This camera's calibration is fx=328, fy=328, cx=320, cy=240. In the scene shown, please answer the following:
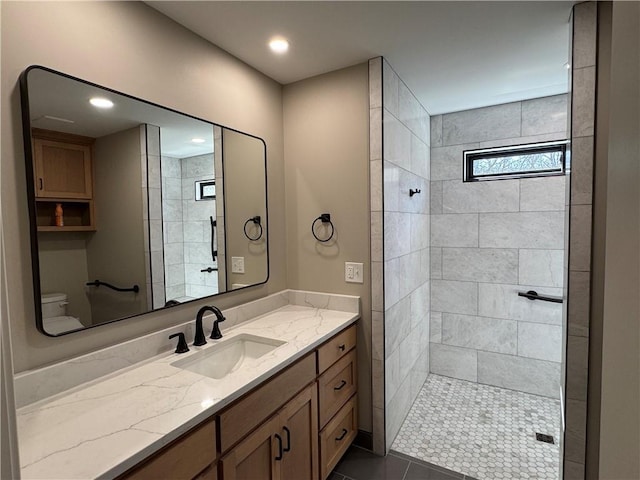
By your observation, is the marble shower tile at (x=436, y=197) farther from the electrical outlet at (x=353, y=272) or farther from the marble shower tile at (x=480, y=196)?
the electrical outlet at (x=353, y=272)

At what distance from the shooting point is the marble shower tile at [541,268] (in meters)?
2.75

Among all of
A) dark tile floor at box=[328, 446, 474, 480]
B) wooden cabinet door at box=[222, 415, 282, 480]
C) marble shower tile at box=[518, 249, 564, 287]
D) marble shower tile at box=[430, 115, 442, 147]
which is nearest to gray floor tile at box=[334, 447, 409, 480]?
dark tile floor at box=[328, 446, 474, 480]

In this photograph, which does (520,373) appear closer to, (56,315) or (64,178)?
(56,315)

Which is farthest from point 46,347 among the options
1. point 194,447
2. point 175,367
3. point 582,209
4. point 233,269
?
point 582,209

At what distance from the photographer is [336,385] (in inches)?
76.8

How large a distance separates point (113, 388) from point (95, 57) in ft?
4.27

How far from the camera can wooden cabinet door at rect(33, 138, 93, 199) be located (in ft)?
3.86

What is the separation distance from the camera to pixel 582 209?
1.56 meters

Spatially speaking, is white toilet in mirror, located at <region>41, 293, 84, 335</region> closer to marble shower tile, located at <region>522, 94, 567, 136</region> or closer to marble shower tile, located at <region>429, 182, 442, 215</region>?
marble shower tile, located at <region>429, 182, 442, 215</region>

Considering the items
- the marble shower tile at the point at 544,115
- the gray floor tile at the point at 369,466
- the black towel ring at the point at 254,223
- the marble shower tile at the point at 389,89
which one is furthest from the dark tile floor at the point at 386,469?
the marble shower tile at the point at 544,115

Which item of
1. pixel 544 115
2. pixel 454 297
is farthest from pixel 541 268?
pixel 544 115

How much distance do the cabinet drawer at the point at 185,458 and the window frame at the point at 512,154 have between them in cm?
291

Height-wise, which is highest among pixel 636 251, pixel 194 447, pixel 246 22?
pixel 246 22

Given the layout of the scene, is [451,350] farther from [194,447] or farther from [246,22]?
[246,22]
